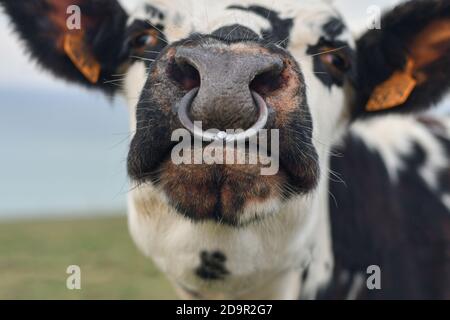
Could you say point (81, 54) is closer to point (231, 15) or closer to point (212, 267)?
point (231, 15)

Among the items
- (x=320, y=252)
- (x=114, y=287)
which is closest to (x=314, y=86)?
(x=320, y=252)

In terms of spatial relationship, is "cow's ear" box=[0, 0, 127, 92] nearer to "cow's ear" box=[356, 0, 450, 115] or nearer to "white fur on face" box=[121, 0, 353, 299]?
"white fur on face" box=[121, 0, 353, 299]

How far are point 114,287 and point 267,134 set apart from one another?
6606 mm

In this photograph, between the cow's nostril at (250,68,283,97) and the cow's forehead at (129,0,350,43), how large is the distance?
560mm

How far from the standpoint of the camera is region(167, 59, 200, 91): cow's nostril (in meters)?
3.03

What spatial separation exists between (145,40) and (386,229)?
2020 mm

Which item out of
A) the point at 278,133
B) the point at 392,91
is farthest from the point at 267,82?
the point at 392,91

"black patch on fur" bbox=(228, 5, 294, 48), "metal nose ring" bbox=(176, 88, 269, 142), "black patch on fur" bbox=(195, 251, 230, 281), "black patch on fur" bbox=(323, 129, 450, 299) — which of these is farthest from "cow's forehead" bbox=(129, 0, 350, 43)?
Answer: "black patch on fur" bbox=(195, 251, 230, 281)

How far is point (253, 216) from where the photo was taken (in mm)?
3320

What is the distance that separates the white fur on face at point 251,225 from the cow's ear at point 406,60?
0.94ft

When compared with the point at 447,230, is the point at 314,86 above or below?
above

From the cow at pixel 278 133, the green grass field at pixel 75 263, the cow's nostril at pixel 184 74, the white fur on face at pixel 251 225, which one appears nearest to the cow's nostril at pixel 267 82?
the cow at pixel 278 133

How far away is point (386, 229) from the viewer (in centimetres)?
470
